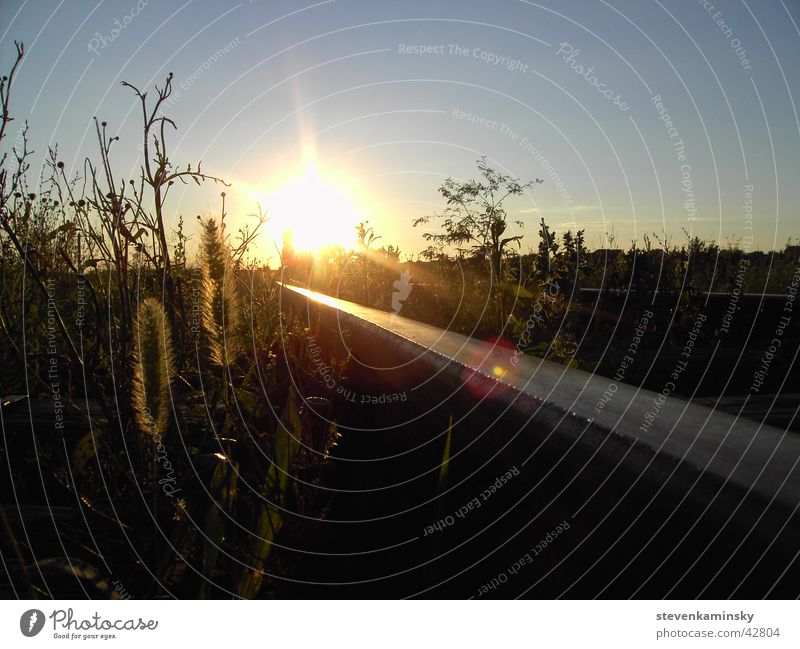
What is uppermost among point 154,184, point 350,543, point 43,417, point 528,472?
point 154,184

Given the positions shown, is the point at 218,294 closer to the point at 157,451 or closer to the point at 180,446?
the point at 157,451

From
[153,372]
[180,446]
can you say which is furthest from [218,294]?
[180,446]

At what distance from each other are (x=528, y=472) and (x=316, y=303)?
2786mm

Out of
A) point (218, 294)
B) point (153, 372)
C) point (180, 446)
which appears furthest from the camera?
point (180, 446)

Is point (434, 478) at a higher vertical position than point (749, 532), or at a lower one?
lower


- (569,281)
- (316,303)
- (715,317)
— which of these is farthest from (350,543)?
(715,317)

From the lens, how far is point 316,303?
375cm

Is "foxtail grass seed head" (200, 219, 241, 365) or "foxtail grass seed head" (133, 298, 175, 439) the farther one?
"foxtail grass seed head" (200, 219, 241, 365)

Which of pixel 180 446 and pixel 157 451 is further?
pixel 180 446

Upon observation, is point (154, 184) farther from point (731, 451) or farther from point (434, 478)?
point (731, 451)

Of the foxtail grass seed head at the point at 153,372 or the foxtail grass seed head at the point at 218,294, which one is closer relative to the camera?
the foxtail grass seed head at the point at 153,372

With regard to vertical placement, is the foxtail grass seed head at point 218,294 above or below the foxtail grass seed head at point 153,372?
above

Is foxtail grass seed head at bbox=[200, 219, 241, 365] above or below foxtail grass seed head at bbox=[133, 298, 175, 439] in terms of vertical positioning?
above

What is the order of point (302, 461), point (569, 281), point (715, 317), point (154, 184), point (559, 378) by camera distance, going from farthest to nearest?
1. point (715, 317)
2. point (569, 281)
3. point (302, 461)
4. point (154, 184)
5. point (559, 378)
